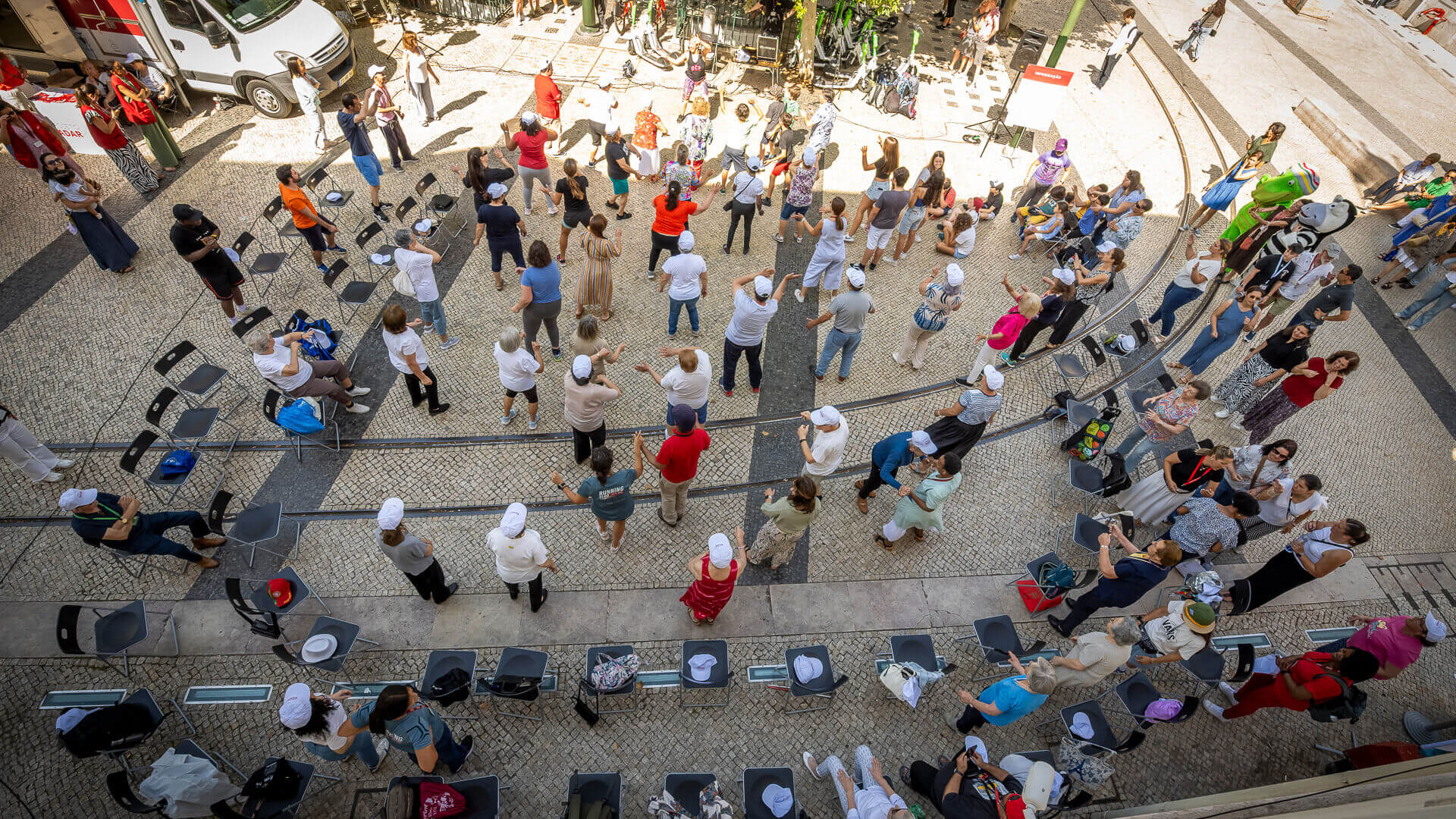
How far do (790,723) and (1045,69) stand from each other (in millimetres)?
12730

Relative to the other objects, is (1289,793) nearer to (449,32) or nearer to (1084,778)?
(1084,778)

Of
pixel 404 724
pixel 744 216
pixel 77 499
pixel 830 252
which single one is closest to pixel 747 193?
pixel 744 216

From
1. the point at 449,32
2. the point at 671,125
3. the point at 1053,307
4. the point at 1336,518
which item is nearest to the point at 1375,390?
the point at 1336,518

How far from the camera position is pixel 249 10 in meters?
12.3

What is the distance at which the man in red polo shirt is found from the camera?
6.12m

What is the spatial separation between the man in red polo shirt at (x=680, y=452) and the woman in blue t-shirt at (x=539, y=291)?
241cm

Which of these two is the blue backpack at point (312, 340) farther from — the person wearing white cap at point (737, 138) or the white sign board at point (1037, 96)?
the white sign board at point (1037, 96)

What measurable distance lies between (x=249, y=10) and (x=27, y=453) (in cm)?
976

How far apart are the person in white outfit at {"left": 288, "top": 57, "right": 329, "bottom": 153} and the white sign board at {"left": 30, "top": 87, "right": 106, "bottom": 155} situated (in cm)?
303

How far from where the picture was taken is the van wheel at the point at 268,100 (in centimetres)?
1252

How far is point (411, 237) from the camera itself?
7.96 metres

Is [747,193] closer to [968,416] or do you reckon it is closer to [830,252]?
[830,252]

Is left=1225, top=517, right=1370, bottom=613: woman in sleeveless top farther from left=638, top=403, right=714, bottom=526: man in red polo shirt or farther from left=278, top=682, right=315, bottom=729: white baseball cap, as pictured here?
left=278, top=682, right=315, bottom=729: white baseball cap

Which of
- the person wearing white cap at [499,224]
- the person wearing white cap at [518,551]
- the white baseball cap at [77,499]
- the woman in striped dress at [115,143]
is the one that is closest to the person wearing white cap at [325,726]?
the person wearing white cap at [518,551]
